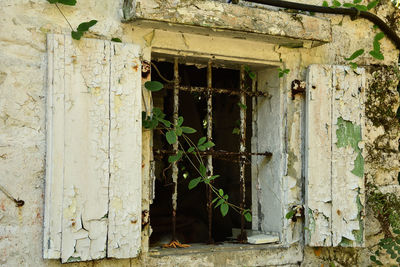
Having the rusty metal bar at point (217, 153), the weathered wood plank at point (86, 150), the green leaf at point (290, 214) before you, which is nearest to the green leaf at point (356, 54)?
the rusty metal bar at point (217, 153)

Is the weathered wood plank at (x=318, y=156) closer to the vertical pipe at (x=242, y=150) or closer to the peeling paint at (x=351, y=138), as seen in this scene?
the peeling paint at (x=351, y=138)

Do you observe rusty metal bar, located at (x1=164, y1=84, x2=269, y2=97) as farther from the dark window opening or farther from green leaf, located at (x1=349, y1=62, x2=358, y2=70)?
green leaf, located at (x1=349, y1=62, x2=358, y2=70)

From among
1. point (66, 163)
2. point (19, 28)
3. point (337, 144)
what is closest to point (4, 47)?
point (19, 28)

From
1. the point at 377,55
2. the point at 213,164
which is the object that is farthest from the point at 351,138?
the point at 213,164

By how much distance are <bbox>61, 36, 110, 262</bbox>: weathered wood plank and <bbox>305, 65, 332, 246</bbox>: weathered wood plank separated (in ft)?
4.27

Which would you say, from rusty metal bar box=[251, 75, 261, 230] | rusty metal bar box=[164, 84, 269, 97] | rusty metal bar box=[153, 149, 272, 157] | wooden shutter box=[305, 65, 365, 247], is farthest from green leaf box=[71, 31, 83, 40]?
wooden shutter box=[305, 65, 365, 247]

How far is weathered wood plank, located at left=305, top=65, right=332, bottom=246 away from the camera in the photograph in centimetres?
314

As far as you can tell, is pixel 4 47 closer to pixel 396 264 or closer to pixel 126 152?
pixel 126 152

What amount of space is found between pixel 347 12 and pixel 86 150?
1936 millimetres

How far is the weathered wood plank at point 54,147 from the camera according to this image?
2416 mm

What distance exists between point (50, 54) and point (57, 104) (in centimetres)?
25

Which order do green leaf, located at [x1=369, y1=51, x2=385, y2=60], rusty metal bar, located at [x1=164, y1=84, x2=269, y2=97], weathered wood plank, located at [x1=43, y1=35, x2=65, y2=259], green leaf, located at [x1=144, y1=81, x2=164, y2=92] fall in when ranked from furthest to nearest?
green leaf, located at [x1=369, y1=51, x2=385, y2=60] < rusty metal bar, located at [x1=164, y1=84, x2=269, y2=97] < green leaf, located at [x1=144, y1=81, x2=164, y2=92] < weathered wood plank, located at [x1=43, y1=35, x2=65, y2=259]

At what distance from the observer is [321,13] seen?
3.30 metres

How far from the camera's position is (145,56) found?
280 centimetres
